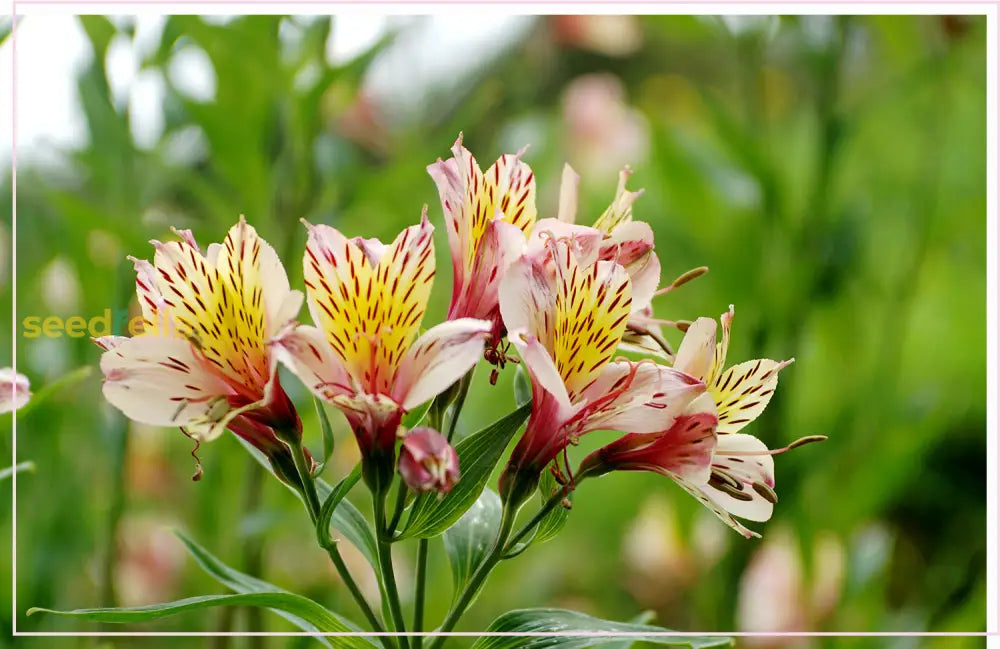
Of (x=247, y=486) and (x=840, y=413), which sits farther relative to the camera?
(x=840, y=413)

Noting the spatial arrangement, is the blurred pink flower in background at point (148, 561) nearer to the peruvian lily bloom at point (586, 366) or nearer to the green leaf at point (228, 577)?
the green leaf at point (228, 577)

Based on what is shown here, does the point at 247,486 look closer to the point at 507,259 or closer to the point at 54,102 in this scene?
the point at 54,102

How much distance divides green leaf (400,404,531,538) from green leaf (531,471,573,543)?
2.0 inches

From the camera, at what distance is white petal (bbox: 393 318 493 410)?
0.42 meters

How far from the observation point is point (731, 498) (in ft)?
1.64

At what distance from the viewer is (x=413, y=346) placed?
44 cm

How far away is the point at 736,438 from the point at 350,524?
196 mm

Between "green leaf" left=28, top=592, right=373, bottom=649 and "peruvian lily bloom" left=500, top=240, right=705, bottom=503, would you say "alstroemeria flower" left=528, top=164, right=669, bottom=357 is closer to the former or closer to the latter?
"peruvian lily bloom" left=500, top=240, right=705, bottom=503

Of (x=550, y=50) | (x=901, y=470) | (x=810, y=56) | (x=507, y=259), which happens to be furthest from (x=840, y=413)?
(x=507, y=259)

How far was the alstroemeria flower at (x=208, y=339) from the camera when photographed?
44 centimetres

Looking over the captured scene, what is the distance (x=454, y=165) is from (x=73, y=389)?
27.8 inches

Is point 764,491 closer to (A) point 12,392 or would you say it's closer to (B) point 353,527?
(B) point 353,527

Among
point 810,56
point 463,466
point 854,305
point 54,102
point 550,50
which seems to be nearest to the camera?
point 463,466

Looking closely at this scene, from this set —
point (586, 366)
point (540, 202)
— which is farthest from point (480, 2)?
point (540, 202)
